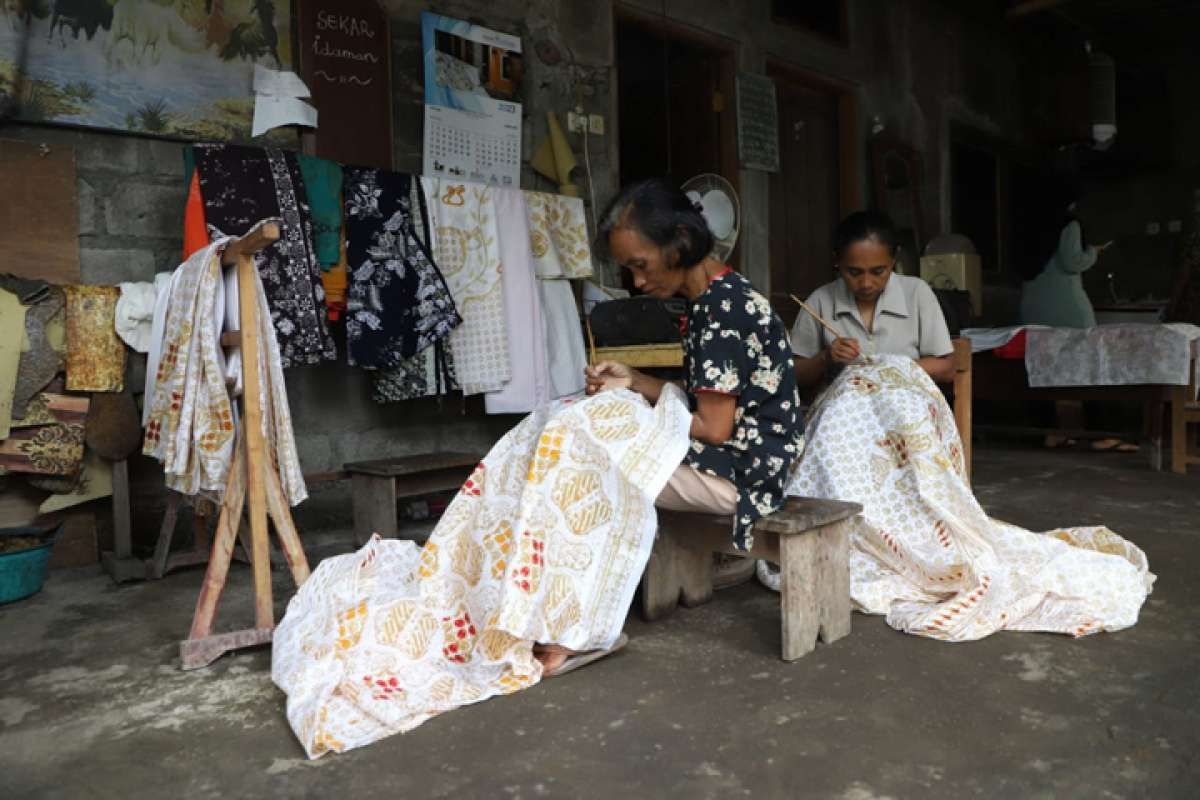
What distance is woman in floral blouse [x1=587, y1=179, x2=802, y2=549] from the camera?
7.39ft

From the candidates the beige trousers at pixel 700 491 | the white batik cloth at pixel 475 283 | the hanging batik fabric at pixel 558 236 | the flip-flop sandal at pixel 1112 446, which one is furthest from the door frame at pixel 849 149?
the beige trousers at pixel 700 491

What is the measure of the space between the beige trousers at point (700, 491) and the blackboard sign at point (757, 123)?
13.5 feet

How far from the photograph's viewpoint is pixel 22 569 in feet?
9.75

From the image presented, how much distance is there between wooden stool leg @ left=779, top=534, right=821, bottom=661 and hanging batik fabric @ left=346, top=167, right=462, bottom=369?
218 centimetres

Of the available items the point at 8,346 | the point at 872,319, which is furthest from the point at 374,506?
the point at 872,319

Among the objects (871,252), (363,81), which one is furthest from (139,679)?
(363,81)

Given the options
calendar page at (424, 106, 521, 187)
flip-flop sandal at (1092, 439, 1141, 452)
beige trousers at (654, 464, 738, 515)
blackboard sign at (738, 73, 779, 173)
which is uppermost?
blackboard sign at (738, 73, 779, 173)

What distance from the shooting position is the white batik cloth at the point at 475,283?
4.07 m

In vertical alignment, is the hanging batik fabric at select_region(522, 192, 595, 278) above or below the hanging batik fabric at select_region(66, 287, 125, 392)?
above

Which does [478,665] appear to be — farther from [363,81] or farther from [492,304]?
[363,81]

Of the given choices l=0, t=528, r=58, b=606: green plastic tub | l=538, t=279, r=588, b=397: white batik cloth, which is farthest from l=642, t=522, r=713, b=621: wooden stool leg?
l=0, t=528, r=58, b=606: green plastic tub

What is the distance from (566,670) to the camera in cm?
217

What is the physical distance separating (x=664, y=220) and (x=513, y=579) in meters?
0.95

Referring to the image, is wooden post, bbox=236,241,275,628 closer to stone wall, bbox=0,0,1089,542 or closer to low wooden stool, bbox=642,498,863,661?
low wooden stool, bbox=642,498,863,661
